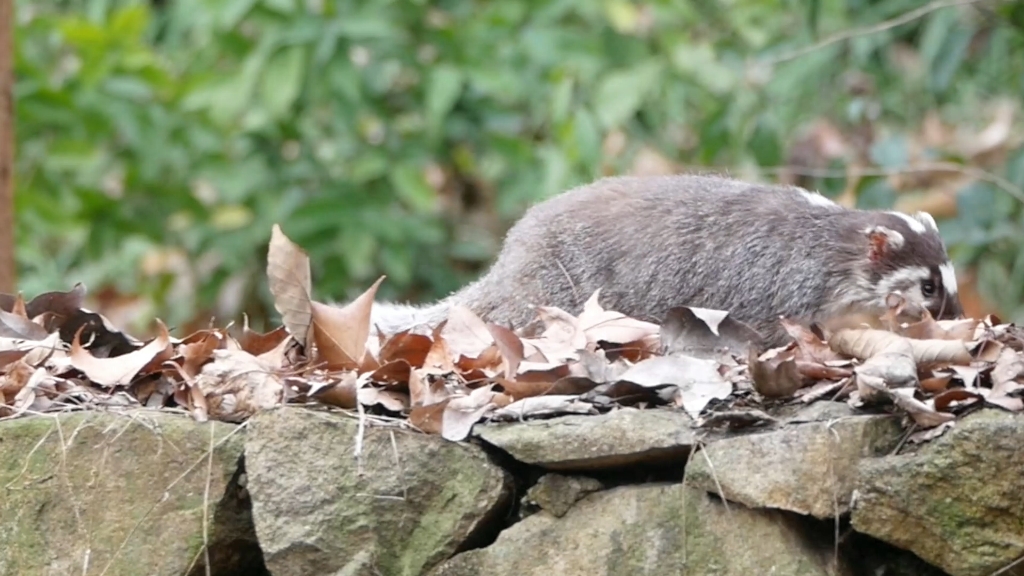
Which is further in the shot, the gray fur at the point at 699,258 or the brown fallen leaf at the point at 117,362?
the gray fur at the point at 699,258

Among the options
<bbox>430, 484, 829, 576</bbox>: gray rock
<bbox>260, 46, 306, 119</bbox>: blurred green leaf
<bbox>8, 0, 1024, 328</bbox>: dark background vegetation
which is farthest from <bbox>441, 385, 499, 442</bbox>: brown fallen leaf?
<bbox>260, 46, 306, 119</bbox>: blurred green leaf

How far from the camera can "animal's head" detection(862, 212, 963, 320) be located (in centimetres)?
486

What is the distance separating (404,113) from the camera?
9148mm

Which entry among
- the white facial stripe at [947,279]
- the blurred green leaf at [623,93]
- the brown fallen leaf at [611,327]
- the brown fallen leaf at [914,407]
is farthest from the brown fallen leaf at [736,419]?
the blurred green leaf at [623,93]

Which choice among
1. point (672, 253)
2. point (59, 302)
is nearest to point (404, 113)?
point (672, 253)

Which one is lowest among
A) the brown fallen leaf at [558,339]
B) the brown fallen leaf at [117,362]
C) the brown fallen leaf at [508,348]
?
the brown fallen leaf at [117,362]

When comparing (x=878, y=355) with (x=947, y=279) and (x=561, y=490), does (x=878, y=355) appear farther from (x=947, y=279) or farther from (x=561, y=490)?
(x=947, y=279)

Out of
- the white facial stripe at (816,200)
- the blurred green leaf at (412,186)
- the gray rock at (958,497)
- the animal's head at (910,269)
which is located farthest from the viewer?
the blurred green leaf at (412,186)

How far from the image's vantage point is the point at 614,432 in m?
3.14

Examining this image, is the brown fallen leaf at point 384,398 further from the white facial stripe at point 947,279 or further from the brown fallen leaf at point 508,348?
the white facial stripe at point 947,279

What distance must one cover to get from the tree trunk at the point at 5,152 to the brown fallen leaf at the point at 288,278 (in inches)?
96.5

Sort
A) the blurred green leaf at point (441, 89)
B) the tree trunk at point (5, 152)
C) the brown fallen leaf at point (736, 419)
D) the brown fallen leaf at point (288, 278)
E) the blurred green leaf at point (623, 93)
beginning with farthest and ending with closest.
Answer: the blurred green leaf at point (441, 89)
the blurred green leaf at point (623, 93)
the tree trunk at point (5, 152)
the brown fallen leaf at point (288, 278)
the brown fallen leaf at point (736, 419)

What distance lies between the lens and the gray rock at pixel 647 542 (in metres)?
3.05

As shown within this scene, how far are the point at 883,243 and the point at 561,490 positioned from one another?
6.84 ft
